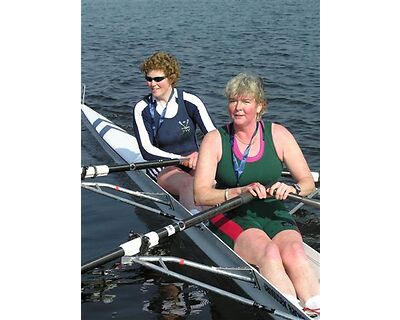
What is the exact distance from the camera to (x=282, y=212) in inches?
174

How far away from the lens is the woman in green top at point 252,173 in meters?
4.10

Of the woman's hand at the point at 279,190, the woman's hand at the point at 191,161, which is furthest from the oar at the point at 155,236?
the woman's hand at the point at 191,161

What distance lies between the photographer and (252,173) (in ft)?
14.3

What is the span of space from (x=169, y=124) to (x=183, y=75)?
303 inches

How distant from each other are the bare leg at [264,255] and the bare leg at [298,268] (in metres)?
0.04

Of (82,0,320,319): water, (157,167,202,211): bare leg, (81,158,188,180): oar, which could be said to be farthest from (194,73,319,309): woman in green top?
(81,158,188,180): oar

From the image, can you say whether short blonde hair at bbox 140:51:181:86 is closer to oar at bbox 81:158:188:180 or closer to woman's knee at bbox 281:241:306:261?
oar at bbox 81:158:188:180

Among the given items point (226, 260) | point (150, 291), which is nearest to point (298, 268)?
point (226, 260)

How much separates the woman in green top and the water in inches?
24.8

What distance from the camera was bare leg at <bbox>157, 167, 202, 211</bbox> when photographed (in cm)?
586

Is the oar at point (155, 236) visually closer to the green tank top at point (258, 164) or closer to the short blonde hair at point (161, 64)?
the green tank top at point (258, 164)
